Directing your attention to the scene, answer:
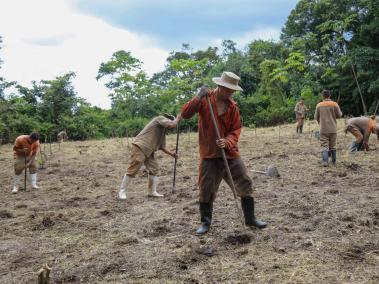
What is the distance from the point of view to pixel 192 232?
5.05m

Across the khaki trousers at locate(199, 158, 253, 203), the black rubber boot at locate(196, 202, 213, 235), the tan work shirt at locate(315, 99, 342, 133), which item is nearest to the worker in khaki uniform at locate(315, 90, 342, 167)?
the tan work shirt at locate(315, 99, 342, 133)

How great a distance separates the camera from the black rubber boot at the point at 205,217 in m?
4.93

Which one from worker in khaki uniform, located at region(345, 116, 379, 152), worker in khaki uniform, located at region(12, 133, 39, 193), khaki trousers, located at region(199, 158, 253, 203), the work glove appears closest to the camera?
the work glove

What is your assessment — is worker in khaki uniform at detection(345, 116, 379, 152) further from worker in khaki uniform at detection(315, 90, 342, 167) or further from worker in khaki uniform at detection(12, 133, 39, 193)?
worker in khaki uniform at detection(12, 133, 39, 193)

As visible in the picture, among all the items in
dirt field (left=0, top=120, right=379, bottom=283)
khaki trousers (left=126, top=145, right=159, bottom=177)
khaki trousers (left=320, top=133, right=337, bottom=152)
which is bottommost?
dirt field (left=0, top=120, right=379, bottom=283)

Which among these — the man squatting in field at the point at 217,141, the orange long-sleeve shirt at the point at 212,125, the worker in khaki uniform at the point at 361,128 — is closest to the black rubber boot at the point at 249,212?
the man squatting in field at the point at 217,141

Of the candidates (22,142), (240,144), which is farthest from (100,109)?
(22,142)

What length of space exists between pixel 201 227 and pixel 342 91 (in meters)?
21.7

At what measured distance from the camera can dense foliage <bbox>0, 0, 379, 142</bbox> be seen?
70.1ft

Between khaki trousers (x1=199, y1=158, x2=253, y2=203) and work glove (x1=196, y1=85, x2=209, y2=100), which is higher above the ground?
work glove (x1=196, y1=85, x2=209, y2=100)

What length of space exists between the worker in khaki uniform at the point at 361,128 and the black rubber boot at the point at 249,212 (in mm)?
6278

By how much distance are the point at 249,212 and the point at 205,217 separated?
504 mm

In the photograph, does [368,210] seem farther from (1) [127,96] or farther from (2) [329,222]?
(1) [127,96]

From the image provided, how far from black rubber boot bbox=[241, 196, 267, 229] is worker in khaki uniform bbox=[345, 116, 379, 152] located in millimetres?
6278
